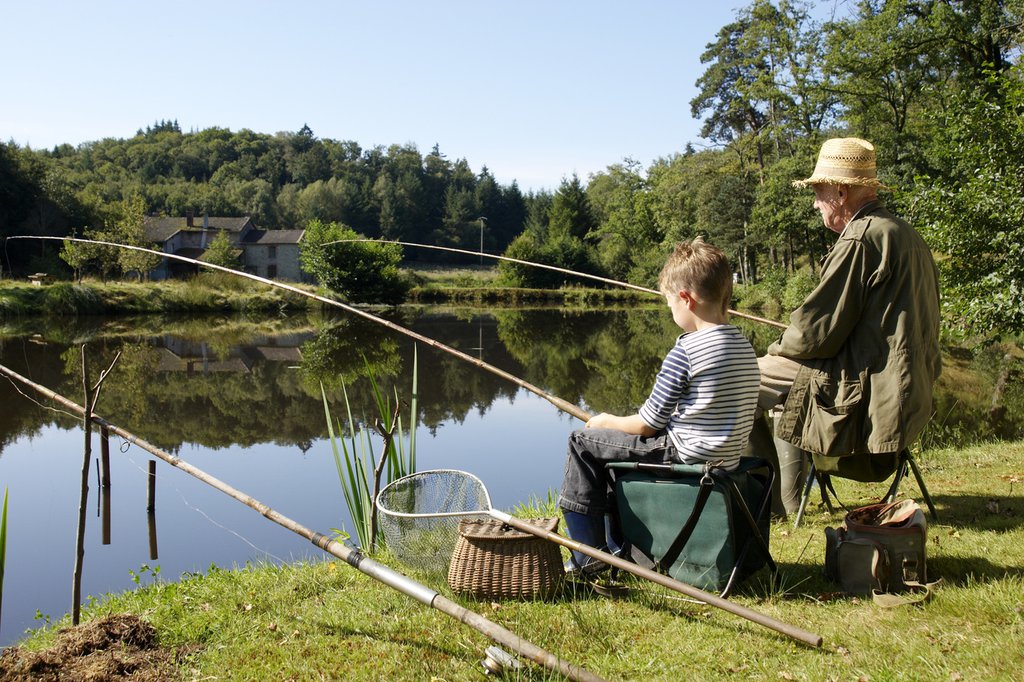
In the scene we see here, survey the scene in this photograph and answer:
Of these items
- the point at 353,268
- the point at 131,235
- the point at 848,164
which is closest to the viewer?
the point at 848,164

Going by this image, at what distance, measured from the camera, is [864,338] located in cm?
311

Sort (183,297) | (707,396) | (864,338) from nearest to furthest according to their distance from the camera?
(707,396) → (864,338) → (183,297)

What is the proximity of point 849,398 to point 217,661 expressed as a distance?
256 cm

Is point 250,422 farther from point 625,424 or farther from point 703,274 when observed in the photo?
point 703,274

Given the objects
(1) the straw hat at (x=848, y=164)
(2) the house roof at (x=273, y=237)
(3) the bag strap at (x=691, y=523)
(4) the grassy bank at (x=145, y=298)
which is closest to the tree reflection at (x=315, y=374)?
(4) the grassy bank at (x=145, y=298)

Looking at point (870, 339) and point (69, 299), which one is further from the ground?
point (870, 339)

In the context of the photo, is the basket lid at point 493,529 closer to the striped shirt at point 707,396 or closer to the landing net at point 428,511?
the landing net at point 428,511

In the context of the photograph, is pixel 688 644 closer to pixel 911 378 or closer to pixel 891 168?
pixel 911 378

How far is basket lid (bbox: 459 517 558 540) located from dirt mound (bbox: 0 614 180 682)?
115 centimetres

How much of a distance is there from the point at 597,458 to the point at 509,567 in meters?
0.54

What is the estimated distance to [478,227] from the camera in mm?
78500

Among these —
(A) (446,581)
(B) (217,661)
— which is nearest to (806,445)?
(A) (446,581)

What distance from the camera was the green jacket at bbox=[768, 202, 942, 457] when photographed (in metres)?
3.01

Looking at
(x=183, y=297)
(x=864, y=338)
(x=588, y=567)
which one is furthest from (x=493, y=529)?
(x=183, y=297)
